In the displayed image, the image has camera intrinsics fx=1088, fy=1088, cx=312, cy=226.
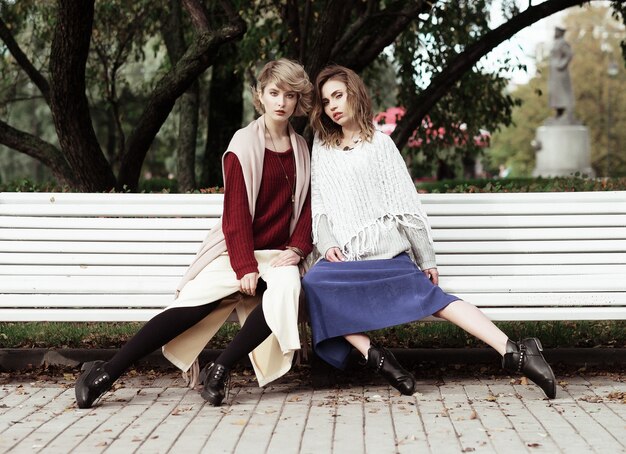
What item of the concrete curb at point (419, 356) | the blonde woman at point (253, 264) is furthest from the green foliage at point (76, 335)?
the blonde woman at point (253, 264)

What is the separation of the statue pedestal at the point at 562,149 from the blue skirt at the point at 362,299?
22.1 meters

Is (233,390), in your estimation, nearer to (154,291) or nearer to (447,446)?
(154,291)

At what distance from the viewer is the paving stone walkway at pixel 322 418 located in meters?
4.27

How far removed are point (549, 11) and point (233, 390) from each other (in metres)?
6.38

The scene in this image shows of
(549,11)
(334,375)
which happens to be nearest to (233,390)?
(334,375)

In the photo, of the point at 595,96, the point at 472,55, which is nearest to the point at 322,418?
the point at 472,55

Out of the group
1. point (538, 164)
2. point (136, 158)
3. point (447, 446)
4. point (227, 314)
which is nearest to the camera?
point (447, 446)

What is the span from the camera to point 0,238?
597 centimetres

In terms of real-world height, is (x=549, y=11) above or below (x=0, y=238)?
above

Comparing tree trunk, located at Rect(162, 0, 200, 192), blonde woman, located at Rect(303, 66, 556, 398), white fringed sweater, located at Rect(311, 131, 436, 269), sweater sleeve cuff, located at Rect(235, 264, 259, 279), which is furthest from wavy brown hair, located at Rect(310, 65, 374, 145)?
tree trunk, located at Rect(162, 0, 200, 192)

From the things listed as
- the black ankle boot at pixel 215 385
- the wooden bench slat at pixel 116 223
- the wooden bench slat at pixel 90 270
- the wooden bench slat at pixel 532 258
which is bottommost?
the black ankle boot at pixel 215 385

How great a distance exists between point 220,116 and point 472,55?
→ 5.01 metres

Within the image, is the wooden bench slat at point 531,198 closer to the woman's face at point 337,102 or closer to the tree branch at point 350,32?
the woman's face at point 337,102

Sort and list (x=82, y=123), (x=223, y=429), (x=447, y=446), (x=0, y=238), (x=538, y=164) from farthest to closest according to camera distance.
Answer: (x=538, y=164), (x=82, y=123), (x=0, y=238), (x=223, y=429), (x=447, y=446)
